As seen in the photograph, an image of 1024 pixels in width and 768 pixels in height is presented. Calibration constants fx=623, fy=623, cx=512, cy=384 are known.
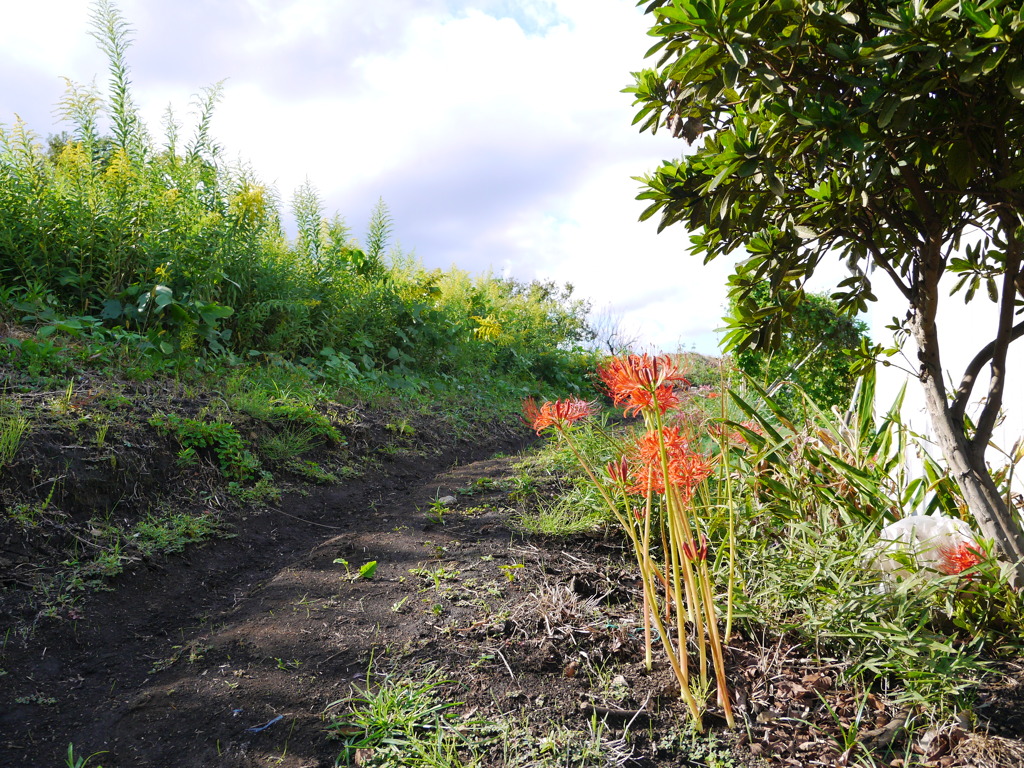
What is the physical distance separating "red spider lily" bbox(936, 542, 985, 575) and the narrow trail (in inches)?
65.8

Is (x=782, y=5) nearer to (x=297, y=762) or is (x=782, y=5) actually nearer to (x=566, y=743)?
(x=566, y=743)

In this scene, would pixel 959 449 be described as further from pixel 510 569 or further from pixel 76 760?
pixel 76 760

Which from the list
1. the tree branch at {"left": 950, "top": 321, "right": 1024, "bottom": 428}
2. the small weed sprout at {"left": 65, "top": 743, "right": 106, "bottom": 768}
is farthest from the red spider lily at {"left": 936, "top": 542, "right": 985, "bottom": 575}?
the small weed sprout at {"left": 65, "top": 743, "right": 106, "bottom": 768}

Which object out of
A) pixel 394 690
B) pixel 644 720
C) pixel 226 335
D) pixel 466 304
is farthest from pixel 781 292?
pixel 466 304

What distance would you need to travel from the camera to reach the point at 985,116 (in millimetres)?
2020

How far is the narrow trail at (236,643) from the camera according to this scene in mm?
1781

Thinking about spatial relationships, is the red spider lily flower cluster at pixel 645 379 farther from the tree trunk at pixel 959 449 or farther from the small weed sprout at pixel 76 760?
the small weed sprout at pixel 76 760

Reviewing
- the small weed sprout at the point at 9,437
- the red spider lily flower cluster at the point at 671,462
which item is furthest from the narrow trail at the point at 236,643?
the red spider lily flower cluster at the point at 671,462

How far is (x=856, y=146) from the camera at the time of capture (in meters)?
1.72

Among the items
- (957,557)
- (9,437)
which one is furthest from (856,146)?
(9,437)

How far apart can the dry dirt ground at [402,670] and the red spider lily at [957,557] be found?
1.39 ft

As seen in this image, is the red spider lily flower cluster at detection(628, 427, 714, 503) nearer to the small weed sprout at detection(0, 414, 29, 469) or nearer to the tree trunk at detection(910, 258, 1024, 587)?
the tree trunk at detection(910, 258, 1024, 587)

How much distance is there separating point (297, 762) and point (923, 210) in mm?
2741

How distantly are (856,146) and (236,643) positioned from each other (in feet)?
8.39
